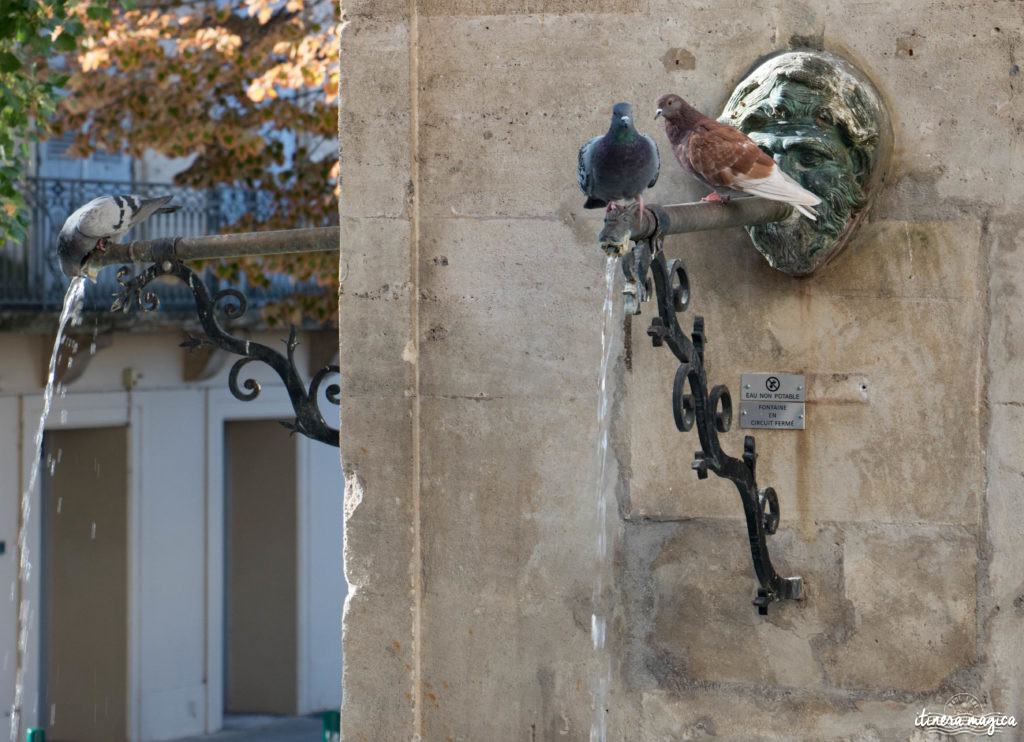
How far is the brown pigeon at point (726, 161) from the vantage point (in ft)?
7.57

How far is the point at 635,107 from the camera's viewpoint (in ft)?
8.77

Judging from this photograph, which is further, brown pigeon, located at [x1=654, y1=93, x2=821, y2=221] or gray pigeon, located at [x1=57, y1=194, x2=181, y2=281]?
gray pigeon, located at [x1=57, y1=194, x2=181, y2=281]

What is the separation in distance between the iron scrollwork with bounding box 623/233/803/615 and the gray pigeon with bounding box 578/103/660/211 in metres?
0.09

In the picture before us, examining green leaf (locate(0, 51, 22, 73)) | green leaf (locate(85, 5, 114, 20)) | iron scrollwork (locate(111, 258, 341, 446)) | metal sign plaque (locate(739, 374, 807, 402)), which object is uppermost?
green leaf (locate(85, 5, 114, 20))

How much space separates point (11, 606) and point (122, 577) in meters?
1.11

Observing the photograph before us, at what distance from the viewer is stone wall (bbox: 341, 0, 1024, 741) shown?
254 centimetres

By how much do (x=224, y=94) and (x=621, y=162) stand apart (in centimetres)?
735

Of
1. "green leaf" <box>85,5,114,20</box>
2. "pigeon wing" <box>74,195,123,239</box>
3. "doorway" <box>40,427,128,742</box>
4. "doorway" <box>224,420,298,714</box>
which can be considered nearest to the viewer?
"pigeon wing" <box>74,195,123,239</box>

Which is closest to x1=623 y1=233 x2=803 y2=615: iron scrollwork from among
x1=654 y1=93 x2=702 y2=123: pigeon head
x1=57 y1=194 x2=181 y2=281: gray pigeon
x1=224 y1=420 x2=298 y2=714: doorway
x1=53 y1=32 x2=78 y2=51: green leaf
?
x1=654 y1=93 x2=702 y2=123: pigeon head

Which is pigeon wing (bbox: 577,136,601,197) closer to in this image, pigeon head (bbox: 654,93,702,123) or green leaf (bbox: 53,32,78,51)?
pigeon head (bbox: 654,93,702,123)

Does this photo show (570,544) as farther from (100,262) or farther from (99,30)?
(99,30)

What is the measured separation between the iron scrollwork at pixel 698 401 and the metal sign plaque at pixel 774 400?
0.12 metres

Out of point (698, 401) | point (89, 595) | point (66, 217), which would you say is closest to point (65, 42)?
point (698, 401)

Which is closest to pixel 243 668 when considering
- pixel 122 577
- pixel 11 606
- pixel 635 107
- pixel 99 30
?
pixel 122 577
